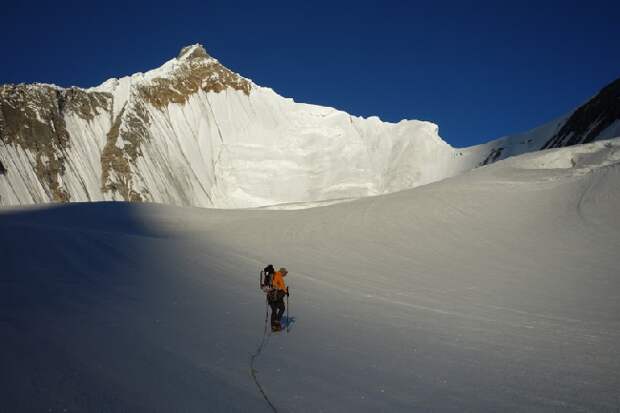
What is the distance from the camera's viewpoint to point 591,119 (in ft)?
171

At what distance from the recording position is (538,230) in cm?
1738

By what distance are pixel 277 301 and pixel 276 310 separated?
5.7 inches

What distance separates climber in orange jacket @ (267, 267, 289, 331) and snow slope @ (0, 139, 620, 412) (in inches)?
13.3

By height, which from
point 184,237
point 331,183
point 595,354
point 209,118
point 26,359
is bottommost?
point 26,359

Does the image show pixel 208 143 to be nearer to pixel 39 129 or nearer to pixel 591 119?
pixel 39 129

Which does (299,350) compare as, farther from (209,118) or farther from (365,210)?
(209,118)

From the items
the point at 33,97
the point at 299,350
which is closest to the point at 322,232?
the point at 299,350

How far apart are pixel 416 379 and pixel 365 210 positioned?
50.9ft

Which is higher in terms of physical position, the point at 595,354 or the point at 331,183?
the point at 331,183

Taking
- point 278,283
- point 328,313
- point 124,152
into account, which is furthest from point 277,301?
point 124,152

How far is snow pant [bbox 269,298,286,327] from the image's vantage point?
725 cm

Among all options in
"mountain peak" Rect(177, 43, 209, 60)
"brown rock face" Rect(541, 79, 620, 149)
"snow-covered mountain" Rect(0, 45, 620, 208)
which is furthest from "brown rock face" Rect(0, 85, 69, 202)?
"brown rock face" Rect(541, 79, 620, 149)

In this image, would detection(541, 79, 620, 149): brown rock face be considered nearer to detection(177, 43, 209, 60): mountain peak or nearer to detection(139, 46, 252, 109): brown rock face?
detection(139, 46, 252, 109): brown rock face

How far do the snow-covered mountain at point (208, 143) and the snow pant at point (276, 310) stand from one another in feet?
135
